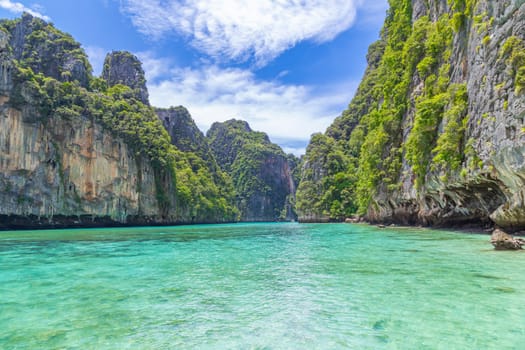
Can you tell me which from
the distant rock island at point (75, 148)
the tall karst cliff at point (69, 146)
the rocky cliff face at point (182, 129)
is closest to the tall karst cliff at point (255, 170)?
the rocky cliff face at point (182, 129)

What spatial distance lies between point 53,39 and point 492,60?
59984 mm

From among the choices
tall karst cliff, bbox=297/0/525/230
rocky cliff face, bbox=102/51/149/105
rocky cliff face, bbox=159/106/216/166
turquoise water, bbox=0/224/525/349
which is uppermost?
rocky cliff face, bbox=102/51/149/105

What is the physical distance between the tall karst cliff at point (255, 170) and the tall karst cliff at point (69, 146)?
55904 mm

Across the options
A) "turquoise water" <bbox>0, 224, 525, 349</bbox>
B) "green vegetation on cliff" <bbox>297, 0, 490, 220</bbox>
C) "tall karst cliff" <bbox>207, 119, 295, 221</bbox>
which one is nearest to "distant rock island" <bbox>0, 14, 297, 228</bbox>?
"green vegetation on cliff" <bbox>297, 0, 490, 220</bbox>

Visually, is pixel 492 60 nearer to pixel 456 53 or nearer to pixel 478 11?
pixel 478 11

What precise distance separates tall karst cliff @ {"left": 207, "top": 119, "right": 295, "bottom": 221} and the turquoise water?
337ft

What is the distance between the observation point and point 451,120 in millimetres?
18125

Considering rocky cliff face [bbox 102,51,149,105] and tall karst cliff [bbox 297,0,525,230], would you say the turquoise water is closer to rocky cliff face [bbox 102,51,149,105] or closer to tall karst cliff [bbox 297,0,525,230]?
tall karst cliff [bbox 297,0,525,230]

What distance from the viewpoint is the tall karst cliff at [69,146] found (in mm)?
36062

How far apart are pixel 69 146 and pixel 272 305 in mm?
43737

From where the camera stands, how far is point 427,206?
25.0 metres

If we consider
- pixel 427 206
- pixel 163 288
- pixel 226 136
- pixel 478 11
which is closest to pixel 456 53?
pixel 478 11

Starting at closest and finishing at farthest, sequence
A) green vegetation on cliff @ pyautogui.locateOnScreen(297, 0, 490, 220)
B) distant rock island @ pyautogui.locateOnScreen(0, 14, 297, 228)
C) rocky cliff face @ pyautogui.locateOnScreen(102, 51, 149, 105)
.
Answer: green vegetation on cliff @ pyautogui.locateOnScreen(297, 0, 490, 220) < distant rock island @ pyautogui.locateOnScreen(0, 14, 297, 228) < rocky cliff face @ pyautogui.locateOnScreen(102, 51, 149, 105)

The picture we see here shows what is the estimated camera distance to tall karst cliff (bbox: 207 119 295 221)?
116812mm
